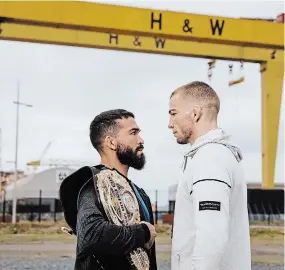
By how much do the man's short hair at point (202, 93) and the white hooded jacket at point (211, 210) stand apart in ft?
0.30

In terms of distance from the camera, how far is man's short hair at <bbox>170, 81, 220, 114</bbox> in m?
1.87

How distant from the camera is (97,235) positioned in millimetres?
1905

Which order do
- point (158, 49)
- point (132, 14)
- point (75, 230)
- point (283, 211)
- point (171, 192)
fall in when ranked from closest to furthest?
1. point (75, 230)
2. point (132, 14)
3. point (158, 49)
4. point (283, 211)
5. point (171, 192)

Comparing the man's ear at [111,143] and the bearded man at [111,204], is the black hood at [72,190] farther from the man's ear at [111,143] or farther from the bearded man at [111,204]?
the man's ear at [111,143]

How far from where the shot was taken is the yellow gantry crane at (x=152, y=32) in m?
10.9

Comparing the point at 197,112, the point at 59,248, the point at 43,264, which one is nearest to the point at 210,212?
the point at 197,112

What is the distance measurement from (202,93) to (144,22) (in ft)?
32.7

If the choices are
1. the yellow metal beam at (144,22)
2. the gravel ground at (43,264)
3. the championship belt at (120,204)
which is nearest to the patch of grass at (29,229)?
the gravel ground at (43,264)

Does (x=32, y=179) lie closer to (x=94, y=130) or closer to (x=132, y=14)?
(x=132, y=14)

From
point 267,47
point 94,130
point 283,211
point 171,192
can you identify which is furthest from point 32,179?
point 94,130

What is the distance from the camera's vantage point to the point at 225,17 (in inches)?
476

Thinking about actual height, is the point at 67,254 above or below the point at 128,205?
below

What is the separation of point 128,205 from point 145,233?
0.12 meters

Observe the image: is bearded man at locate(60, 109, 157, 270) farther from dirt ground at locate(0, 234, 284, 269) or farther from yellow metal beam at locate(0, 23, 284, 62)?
yellow metal beam at locate(0, 23, 284, 62)
